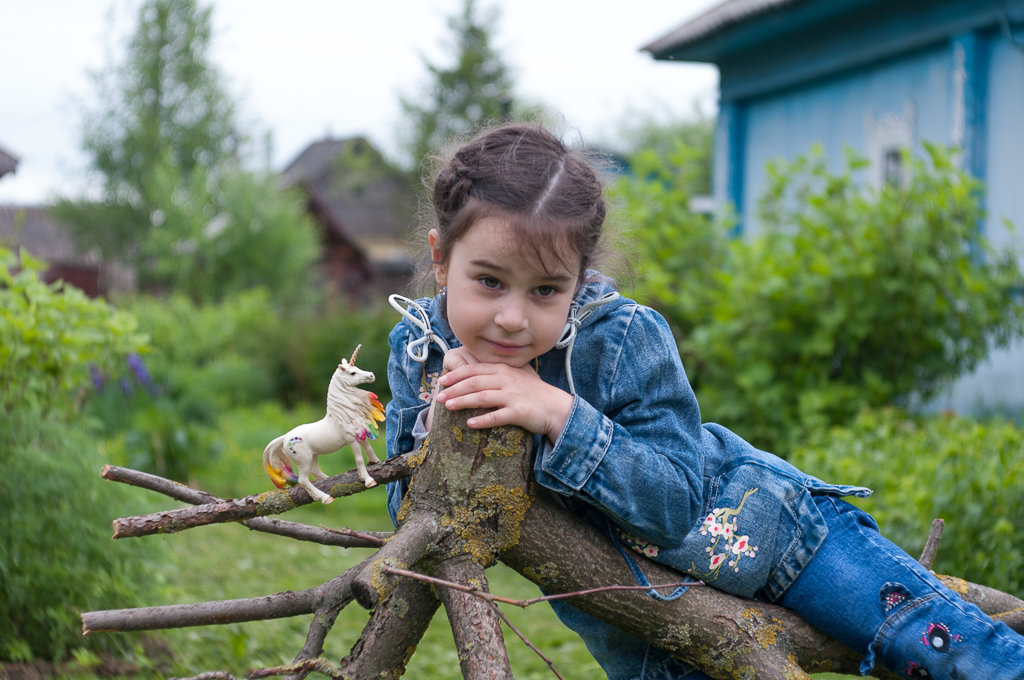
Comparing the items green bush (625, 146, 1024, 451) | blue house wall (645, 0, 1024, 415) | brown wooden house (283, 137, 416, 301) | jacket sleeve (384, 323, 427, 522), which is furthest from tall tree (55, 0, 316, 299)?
jacket sleeve (384, 323, 427, 522)

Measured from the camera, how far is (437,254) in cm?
192

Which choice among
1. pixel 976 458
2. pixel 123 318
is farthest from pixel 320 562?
pixel 976 458

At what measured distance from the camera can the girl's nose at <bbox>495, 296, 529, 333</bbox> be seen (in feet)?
5.57

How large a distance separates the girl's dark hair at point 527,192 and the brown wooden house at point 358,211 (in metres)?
31.8

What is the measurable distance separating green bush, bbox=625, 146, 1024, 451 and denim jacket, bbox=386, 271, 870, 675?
12.5 ft

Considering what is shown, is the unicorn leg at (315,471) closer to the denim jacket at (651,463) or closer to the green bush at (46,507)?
the denim jacket at (651,463)

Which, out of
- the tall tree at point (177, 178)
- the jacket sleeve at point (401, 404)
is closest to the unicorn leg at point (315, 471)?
the jacket sleeve at point (401, 404)

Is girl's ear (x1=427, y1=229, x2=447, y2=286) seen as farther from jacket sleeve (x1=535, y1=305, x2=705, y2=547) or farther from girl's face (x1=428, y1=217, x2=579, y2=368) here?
jacket sleeve (x1=535, y1=305, x2=705, y2=547)

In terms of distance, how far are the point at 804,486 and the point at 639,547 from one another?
42cm

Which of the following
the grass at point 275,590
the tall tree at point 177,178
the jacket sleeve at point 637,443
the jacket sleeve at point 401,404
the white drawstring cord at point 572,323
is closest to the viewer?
the jacket sleeve at point 637,443

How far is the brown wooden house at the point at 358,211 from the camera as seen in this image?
114 feet

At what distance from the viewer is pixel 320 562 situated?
5.71 m

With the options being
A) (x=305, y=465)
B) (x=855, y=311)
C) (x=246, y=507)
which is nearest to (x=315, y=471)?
(x=305, y=465)

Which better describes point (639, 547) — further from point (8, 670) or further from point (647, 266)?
point (647, 266)
